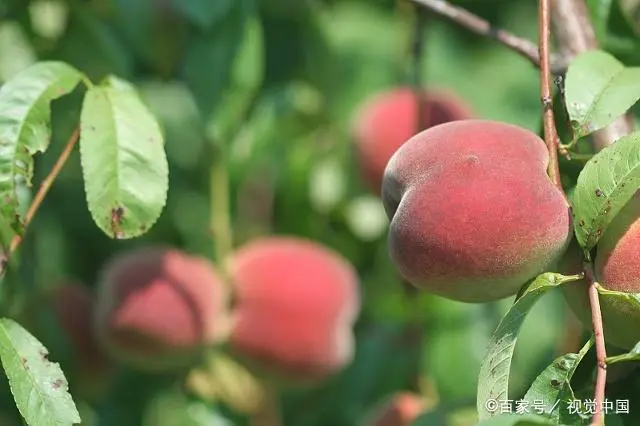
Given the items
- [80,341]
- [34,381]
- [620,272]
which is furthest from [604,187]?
[80,341]

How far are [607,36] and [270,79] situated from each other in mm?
799

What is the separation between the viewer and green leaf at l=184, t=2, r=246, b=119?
4.61 feet

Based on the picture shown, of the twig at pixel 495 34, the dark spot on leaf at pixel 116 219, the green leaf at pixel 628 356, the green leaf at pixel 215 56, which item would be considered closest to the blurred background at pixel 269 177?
the green leaf at pixel 215 56

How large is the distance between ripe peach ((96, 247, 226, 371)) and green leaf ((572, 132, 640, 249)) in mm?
728

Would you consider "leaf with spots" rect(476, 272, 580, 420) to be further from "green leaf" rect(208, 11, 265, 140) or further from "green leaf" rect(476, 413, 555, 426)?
"green leaf" rect(208, 11, 265, 140)

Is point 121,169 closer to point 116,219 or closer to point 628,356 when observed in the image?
point 116,219

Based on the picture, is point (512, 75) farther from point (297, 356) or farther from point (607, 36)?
point (607, 36)

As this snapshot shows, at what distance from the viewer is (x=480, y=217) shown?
87 cm

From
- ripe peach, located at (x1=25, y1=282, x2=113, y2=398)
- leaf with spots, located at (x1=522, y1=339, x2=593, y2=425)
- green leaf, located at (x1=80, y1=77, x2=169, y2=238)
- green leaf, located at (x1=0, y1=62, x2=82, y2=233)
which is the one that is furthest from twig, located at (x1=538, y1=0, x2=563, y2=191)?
ripe peach, located at (x1=25, y1=282, x2=113, y2=398)

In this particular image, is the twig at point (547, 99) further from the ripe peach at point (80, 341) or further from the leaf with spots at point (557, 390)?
the ripe peach at point (80, 341)

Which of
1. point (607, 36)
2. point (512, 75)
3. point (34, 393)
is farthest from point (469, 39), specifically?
point (34, 393)

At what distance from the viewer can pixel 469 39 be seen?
238 cm

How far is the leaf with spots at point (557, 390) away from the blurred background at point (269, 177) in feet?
2.13

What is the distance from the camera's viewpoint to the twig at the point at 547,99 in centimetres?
90
